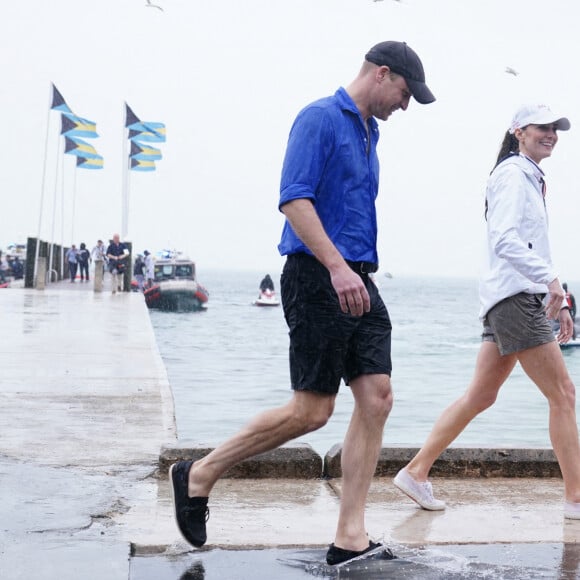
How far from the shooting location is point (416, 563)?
13.5 feet

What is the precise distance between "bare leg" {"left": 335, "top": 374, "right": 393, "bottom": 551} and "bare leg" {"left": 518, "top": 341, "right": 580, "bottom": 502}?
39.0 inches

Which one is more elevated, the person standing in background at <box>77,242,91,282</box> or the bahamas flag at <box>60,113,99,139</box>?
the bahamas flag at <box>60,113,99,139</box>

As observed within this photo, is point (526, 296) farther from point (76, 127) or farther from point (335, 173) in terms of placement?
point (76, 127)

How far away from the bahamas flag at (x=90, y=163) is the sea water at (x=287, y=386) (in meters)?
7.91

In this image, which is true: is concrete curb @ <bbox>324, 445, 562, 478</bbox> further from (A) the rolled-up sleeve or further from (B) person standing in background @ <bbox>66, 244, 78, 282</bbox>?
(B) person standing in background @ <bbox>66, 244, 78, 282</bbox>

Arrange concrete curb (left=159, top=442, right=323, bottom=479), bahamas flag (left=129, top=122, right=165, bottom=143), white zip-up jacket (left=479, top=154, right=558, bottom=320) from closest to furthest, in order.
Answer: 1. white zip-up jacket (left=479, top=154, right=558, bottom=320)
2. concrete curb (left=159, top=442, right=323, bottom=479)
3. bahamas flag (left=129, top=122, right=165, bottom=143)

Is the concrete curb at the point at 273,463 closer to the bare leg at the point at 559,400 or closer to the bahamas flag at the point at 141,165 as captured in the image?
the bare leg at the point at 559,400

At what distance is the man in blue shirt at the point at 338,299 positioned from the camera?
4078 mm

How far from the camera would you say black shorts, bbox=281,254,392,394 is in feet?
13.4

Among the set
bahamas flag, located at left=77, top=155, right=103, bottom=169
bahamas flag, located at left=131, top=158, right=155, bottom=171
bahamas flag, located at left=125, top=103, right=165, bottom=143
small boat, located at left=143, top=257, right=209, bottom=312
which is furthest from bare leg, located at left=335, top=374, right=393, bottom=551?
bahamas flag, located at left=131, top=158, right=155, bottom=171

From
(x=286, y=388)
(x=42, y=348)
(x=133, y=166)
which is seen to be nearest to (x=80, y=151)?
(x=133, y=166)

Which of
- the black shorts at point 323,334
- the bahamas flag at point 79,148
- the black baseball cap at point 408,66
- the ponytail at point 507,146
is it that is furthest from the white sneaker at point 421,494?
the bahamas flag at point 79,148

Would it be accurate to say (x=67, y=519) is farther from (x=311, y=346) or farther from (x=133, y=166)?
(x=133, y=166)

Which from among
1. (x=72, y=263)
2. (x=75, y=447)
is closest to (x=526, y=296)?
(x=75, y=447)
